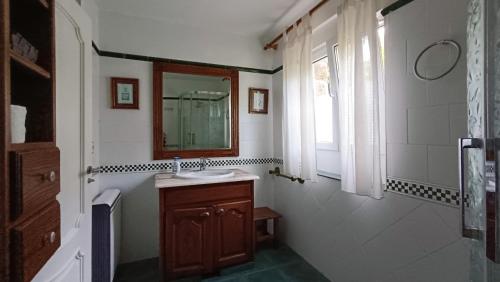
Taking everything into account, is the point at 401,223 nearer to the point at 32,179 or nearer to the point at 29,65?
the point at 32,179

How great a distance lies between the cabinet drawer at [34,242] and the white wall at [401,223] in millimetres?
1513

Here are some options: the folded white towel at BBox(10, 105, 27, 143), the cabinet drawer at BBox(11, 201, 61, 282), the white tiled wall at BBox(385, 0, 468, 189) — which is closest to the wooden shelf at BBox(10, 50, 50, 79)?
the folded white towel at BBox(10, 105, 27, 143)

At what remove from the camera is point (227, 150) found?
2.42m

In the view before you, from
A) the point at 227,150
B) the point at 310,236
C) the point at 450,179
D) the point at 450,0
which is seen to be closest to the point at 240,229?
the point at 310,236

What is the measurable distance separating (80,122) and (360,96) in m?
1.51

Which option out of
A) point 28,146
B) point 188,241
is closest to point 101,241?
point 188,241

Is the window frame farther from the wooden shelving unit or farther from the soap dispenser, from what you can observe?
the wooden shelving unit

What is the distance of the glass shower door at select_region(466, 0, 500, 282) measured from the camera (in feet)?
2.12

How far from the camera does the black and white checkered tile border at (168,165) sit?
6.66 feet

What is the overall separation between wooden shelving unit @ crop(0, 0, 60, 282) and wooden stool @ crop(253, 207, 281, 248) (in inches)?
71.4

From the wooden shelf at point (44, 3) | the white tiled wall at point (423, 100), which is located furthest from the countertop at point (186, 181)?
the wooden shelf at point (44, 3)

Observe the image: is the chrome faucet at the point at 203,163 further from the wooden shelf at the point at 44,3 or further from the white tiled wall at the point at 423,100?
the wooden shelf at the point at 44,3

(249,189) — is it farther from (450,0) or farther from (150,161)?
(450,0)

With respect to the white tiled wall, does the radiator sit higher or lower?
lower
